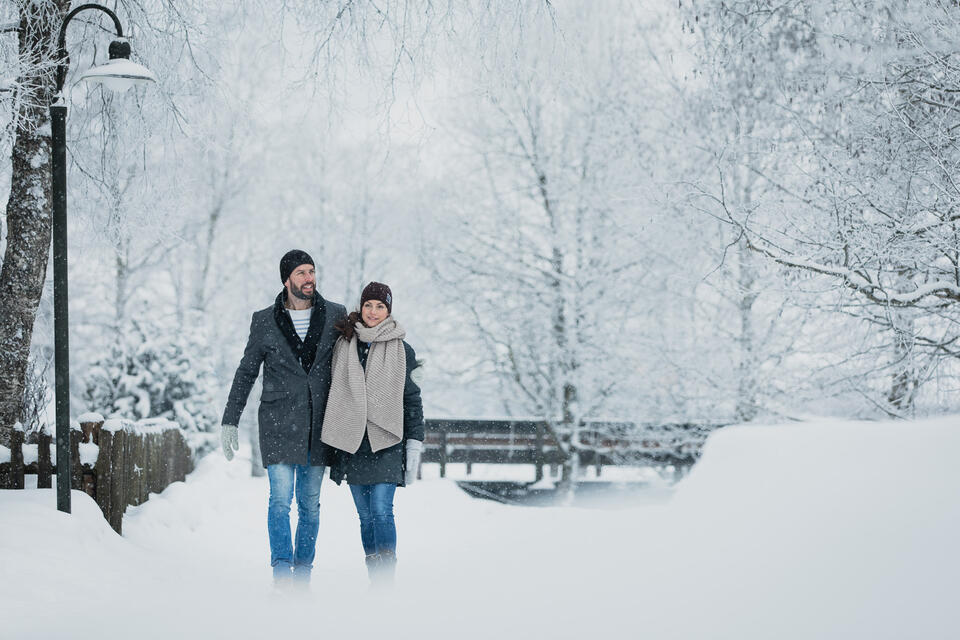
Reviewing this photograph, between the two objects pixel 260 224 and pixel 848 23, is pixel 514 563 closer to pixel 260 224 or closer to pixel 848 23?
pixel 848 23

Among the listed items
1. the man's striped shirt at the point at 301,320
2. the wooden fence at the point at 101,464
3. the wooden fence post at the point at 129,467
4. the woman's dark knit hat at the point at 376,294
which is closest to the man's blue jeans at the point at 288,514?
the man's striped shirt at the point at 301,320

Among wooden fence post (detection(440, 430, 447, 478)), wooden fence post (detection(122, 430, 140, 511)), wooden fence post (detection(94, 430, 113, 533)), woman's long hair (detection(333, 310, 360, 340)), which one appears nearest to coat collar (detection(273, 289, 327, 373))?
woman's long hair (detection(333, 310, 360, 340))

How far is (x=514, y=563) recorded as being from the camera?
5.69 meters

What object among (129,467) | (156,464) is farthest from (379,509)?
(156,464)

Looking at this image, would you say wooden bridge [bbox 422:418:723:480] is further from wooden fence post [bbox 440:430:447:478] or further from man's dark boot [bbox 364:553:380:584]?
man's dark boot [bbox 364:553:380:584]

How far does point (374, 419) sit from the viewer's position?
15.9 ft

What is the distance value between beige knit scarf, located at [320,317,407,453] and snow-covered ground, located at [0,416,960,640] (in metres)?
0.87

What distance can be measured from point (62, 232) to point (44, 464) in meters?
1.78

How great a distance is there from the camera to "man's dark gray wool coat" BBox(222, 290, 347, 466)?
4797 mm

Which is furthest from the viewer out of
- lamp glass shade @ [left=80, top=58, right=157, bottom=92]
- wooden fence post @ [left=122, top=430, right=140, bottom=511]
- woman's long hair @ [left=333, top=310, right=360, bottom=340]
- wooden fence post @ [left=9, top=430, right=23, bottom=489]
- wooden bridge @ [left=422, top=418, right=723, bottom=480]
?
wooden bridge @ [left=422, top=418, right=723, bottom=480]

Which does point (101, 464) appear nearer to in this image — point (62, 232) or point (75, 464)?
point (75, 464)

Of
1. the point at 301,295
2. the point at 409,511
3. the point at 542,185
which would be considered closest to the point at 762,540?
the point at 301,295

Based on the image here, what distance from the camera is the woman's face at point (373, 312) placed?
16.3 ft

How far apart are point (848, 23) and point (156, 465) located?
751 centimetres
